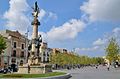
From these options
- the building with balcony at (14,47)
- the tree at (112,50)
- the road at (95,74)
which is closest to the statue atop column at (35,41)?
the road at (95,74)

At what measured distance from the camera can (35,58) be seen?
1603 inches

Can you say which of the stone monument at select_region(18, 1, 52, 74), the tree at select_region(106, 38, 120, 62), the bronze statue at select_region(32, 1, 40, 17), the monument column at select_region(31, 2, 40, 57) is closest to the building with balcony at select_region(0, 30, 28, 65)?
the tree at select_region(106, 38, 120, 62)

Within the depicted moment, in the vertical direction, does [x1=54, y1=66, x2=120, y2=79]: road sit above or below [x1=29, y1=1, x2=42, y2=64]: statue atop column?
below

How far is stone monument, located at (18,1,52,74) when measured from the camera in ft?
129

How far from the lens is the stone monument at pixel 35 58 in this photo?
39344 mm

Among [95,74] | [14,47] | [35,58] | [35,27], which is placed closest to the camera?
[35,58]

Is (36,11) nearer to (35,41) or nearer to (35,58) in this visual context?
(35,41)

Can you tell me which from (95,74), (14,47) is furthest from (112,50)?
(95,74)

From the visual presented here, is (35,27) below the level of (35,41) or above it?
above

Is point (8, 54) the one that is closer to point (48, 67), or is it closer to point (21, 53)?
point (21, 53)

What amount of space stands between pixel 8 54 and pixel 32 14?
149 feet

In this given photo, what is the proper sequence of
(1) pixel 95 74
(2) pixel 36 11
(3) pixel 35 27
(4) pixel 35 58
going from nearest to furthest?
(4) pixel 35 58
(3) pixel 35 27
(2) pixel 36 11
(1) pixel 95 74

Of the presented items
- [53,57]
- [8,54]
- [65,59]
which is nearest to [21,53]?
[8,54]

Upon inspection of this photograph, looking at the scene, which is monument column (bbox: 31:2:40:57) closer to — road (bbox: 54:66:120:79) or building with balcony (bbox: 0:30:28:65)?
road (bbox: 54:66:120:79)
